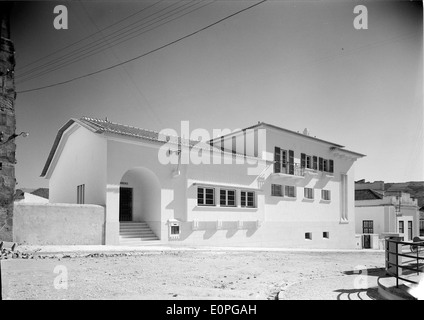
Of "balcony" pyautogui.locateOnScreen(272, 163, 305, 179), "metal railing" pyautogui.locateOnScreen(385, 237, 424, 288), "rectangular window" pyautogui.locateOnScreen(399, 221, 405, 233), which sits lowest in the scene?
"rectangular window" pyautogui.locateOnScreen(399, 221, 405, 233)

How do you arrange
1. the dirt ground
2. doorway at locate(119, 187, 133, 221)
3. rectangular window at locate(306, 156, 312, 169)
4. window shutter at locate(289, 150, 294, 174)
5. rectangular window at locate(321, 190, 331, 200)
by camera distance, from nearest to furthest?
1. the dirt ground
2. doorway at locate(119, 187, 133, 221)
3. window shutter at locate(289, 150, 294, 174)
4. rectangular window at locate(306, 156, 312, 169)
5. rectangular window at locate(321, 190, 331, 200)

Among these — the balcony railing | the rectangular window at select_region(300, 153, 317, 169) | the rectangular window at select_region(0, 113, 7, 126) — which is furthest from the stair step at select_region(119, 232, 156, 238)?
the rectangular window at select_region(300, 153, 317, 169)

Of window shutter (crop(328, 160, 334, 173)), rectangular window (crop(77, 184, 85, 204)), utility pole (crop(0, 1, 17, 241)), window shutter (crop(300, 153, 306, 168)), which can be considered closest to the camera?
utility pole (crop(0, 1, 17, 241))

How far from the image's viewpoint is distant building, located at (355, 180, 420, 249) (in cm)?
3173

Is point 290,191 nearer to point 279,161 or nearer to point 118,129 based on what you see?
point 279,161

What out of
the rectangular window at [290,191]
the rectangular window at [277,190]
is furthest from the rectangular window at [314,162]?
the rectangular window at [277,190]

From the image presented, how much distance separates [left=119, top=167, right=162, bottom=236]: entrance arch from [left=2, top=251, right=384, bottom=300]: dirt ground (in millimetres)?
5051

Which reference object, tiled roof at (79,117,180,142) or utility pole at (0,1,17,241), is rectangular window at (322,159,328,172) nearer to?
tiled roof at (79,117,180,142)

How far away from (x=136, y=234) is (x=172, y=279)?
8.12 meters

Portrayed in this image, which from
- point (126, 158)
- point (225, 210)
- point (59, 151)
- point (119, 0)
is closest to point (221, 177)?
point (225, 210)

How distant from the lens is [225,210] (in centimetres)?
1984

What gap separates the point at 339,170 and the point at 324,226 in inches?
184

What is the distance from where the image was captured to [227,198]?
20.2 m

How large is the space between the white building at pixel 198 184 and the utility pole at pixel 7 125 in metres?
6.24
